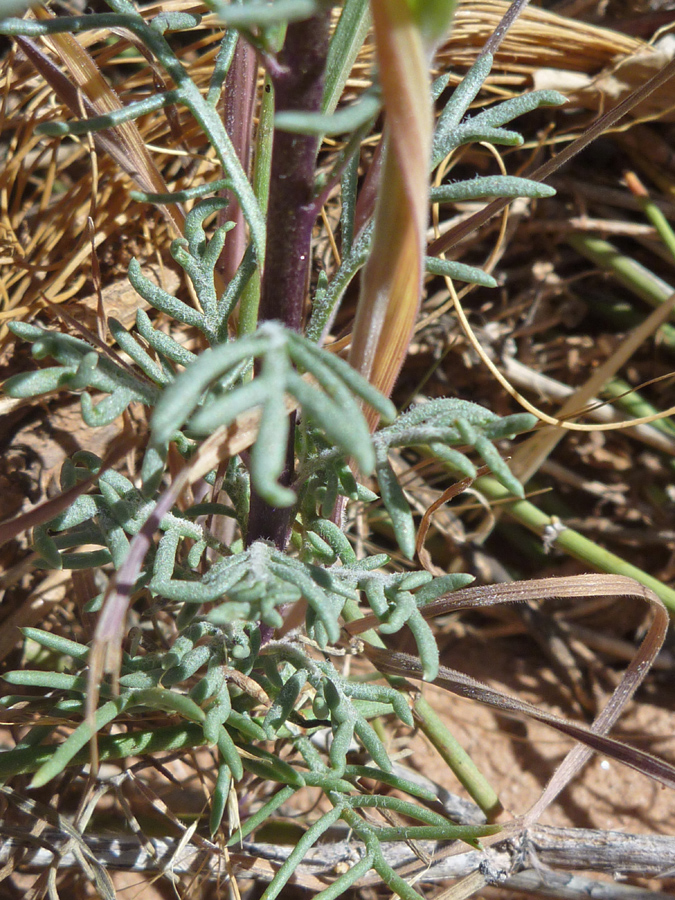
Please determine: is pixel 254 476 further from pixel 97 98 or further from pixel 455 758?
pixel 455 758

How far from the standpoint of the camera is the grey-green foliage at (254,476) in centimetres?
60

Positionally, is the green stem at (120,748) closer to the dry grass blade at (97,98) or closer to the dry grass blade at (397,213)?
the dry grass blade at (397,213)

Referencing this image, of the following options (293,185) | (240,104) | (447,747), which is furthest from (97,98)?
(447,747)

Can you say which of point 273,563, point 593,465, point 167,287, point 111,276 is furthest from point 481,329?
point 273,563

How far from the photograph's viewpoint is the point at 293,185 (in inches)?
27.3

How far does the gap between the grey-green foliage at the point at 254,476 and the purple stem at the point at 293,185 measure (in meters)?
0.03

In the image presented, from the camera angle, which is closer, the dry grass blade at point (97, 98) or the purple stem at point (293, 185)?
the purple stem at point (293, 185)

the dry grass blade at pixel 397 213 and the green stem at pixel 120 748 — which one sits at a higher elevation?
the dry grass blade at pixel 397 213

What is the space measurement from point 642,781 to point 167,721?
104cm

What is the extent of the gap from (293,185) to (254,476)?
31 centimetres

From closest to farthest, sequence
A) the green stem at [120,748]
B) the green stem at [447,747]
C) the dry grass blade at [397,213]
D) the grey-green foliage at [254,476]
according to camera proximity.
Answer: the dry grass blade at [397,213], the grey-green foliage at [254,476], the green stem at [120,748], the green stem at [447,747]

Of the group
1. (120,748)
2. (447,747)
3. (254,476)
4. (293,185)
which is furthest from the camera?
(447,747)

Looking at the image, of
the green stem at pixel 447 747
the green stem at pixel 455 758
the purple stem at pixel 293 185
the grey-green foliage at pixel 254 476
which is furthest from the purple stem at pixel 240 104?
the green stem at pixel 455 758

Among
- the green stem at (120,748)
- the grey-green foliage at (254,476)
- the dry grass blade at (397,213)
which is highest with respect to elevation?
the dry grass blade at (397,213)
